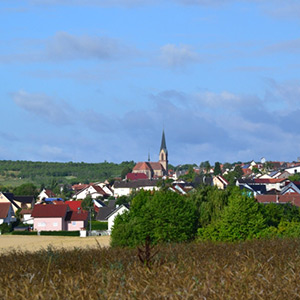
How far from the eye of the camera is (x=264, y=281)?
1278cm

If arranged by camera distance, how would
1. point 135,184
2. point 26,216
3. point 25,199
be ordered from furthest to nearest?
point 135,184, point 25,199, point 26,216

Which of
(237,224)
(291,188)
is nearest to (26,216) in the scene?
(291,188)

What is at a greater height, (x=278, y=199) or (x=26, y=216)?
(x=278, y=199)

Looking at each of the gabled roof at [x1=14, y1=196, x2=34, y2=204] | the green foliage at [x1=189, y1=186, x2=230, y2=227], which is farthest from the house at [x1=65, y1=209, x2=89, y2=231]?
the gabled roof at [x1=14, y1=196, x2=34, y2=204]

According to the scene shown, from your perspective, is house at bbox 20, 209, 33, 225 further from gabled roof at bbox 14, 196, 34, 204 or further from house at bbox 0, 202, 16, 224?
gabled roof at bbox 14, 196, 34, 204

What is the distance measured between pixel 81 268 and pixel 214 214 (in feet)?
134

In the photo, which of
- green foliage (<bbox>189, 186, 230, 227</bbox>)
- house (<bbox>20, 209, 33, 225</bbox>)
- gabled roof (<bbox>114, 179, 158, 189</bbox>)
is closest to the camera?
green foliage (<bbox>189, 186, 230, 227</bbox>)

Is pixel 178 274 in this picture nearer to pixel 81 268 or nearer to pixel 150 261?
pixel 150 261

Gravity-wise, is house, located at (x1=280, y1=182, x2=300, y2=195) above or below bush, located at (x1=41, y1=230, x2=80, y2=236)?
above

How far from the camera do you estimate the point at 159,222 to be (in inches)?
2029

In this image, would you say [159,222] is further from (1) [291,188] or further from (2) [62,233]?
(1) [291,188]

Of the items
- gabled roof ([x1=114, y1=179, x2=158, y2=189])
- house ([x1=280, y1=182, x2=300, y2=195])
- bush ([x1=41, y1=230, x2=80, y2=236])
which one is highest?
gabled roof ([x1=114, y1=179, x2=158, y2=189])

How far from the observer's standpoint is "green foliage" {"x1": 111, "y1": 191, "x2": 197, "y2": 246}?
49719mm

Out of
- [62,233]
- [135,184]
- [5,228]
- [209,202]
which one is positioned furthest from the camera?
[135,184]
